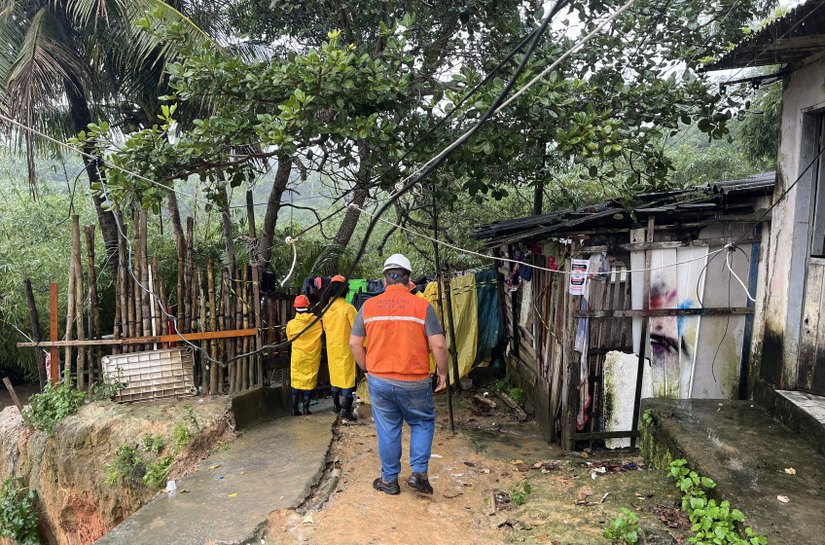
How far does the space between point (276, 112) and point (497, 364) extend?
5.53m

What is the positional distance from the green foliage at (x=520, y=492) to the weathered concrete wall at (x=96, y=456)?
346 cm

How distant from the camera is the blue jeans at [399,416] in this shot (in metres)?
4.67

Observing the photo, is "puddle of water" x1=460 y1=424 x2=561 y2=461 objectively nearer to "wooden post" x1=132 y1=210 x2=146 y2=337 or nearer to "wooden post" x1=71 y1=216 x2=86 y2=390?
"wooden post" x1=132 y1=210 x2=146 y2=337

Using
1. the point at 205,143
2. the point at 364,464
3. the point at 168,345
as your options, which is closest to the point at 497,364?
the point at 364,464

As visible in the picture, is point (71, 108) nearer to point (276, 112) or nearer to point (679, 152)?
point (276, 112)

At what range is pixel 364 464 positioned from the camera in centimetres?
570

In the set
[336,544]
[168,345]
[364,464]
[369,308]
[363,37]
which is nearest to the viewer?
[336,544]

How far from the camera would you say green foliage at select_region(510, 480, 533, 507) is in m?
4.86

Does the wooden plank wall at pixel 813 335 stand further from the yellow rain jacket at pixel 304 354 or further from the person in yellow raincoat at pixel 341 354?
the yellow rain jacket at pixel 304 354

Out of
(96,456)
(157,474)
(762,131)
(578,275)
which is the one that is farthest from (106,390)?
(762,131)

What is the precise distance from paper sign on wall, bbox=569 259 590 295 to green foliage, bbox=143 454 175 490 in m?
4.76

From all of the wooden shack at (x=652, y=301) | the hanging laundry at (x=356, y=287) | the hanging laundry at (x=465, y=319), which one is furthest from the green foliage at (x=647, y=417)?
the hanging laundry at (x=356, y=287)

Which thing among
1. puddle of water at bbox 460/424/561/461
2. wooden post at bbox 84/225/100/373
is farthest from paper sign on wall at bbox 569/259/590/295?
wooden post at bbox 84/225/100/373

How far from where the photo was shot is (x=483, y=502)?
4969 mm
